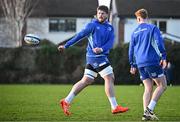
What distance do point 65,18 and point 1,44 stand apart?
292 inches

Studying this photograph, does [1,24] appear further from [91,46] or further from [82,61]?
[91,46]

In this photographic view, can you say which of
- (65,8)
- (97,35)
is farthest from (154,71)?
(65,8)

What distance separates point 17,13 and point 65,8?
6341mm

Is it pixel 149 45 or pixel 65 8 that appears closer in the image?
pixel 149 45

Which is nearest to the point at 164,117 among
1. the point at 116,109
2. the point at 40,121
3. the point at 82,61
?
the point at 116,109

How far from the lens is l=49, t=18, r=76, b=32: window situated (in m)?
62.6

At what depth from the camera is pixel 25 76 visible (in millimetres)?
42906

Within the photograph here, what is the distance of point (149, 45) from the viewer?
11.7 metres

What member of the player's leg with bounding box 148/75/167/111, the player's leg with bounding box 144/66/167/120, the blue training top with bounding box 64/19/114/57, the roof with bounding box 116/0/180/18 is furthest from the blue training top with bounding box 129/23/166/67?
the roof with bounding box 116/0/180/18

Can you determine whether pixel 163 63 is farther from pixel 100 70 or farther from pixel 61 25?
pixel 61 25

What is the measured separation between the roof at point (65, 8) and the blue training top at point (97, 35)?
50.3 meters

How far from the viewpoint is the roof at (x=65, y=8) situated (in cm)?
6259

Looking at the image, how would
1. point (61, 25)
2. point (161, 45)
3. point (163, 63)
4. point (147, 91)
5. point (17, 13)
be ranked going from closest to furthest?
point (161, 45) < point (163, 63) < point (147, 91) < point (17, 13) < point (61, 25)

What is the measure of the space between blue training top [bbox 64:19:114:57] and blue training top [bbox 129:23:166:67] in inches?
28.0
